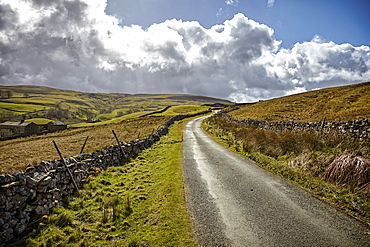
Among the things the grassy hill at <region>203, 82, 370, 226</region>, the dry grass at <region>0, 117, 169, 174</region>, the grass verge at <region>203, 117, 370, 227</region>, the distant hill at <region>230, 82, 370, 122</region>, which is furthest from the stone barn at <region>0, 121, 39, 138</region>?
the grassy hill at <region>203, 82, 370, 226</region>

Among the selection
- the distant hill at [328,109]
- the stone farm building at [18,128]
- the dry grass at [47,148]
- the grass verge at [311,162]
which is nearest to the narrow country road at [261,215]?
the grass verge at [311,162]

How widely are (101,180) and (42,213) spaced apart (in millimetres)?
4126

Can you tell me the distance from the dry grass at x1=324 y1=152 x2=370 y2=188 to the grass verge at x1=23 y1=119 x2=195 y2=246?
22.8 ft

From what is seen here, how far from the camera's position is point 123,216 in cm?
788

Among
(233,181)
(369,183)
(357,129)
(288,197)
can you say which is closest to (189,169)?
(233,181)

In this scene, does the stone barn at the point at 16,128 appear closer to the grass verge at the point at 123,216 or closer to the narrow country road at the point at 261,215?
the grass verge at the point at 123,216

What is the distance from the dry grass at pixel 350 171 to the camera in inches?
331

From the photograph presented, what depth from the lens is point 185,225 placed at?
267 inches

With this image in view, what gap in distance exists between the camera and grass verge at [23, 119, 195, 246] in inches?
252

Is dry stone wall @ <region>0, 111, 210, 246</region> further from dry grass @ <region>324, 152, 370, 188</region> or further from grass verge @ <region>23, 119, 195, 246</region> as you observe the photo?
dry grass @ <region>324, 152, 370, 188</region>

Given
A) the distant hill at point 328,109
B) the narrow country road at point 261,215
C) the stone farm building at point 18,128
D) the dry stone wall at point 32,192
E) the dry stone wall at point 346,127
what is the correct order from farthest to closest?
the stone farm building at point 18,128, the distant hill at point 328,109, the dry stone wall at point 346,127, the dry stone wall at point 32,192, the narrow country road at point 261,215

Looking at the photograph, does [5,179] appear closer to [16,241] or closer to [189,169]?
[16,241]

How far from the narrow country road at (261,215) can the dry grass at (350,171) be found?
1.67m

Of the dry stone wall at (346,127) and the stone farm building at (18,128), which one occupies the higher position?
the dry stone wall at (346,127)
